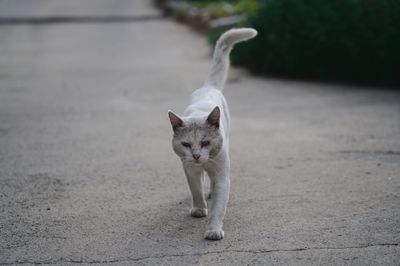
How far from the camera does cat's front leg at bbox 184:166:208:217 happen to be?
448 centimetres

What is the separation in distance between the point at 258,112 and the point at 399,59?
8.59ft

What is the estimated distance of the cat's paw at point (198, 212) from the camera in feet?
15.2

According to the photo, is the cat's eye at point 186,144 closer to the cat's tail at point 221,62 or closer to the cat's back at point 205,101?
the cat's back at point 205,101

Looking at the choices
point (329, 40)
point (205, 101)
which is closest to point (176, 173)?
point (205, 101)

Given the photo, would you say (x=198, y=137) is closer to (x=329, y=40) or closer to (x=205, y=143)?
(x=205, y=143)

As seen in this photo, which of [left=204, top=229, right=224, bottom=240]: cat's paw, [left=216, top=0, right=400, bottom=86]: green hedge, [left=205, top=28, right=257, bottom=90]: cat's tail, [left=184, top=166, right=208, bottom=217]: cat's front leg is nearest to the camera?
[left=204, top=229, right=224, bottom=240]: cat's paw

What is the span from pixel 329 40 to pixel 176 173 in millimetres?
4913

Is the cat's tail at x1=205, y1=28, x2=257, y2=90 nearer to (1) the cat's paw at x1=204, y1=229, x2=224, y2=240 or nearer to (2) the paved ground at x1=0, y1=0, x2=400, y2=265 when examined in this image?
(2) the paved ground at x1=0, y1=0, x2=400, y2=265

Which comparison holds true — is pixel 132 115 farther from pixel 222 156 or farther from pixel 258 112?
pixel 222 156

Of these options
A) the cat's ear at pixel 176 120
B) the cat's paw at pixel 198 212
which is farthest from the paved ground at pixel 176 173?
the cat's ear at pixel 176 120

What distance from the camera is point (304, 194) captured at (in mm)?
4984

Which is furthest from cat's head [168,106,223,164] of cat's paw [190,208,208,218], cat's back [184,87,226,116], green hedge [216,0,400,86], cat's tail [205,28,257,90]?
green hedge [216,0,400,86]

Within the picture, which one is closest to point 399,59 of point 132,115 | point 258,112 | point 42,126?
point 258,112

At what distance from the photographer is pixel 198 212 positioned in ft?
15.2
